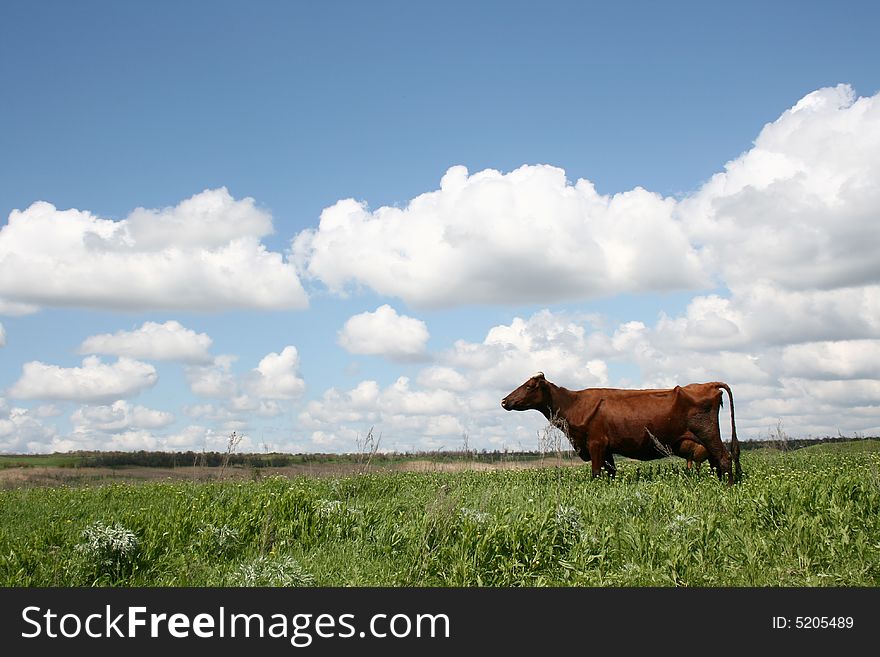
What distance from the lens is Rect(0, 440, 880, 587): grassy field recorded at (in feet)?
27.8

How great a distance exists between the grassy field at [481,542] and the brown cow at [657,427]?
3.36 meters

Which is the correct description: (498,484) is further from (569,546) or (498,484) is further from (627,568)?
(627,568)

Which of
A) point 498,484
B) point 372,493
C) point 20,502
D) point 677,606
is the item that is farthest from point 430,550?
point 20,502

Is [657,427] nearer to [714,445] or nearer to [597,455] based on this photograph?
[714,445]

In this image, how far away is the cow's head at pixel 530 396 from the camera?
18.4 metres

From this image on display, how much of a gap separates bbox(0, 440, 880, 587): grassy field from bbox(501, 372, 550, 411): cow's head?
19.9 ft

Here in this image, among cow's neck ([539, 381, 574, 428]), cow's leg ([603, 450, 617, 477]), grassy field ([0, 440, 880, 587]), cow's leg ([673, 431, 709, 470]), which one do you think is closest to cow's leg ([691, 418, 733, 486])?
cow's leg ([673, 431, 709, 470])

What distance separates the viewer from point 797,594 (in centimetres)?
779

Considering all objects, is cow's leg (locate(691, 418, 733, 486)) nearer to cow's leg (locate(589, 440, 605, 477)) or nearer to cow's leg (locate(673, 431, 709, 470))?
cow's leg (locate(673, 431, 709, 470))

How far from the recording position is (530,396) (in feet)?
60.4

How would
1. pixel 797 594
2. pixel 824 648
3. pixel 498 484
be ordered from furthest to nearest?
pixel 498 484 < pixel 797 594 < pixel 824 648

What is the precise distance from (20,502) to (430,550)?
10693 mm

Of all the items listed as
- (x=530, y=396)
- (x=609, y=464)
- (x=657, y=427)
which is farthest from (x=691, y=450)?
(x=530, y=396)

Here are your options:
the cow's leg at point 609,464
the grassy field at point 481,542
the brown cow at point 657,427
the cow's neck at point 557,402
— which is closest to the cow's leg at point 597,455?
the brown cow at point 657,427
